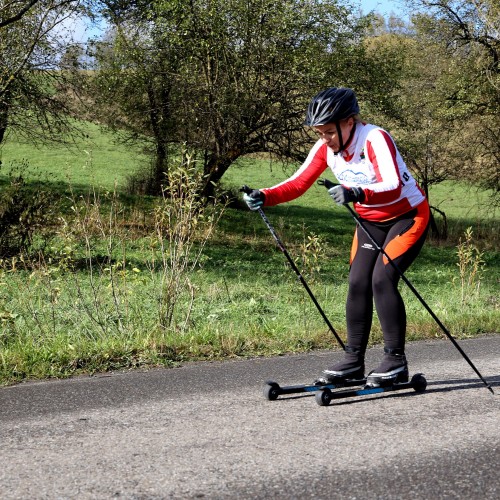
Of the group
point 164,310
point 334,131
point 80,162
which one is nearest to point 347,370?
point 334,131

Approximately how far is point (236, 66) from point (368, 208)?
16.7 meters

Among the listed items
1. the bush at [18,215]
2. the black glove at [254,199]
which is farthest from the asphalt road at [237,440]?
the bush at [18,215]

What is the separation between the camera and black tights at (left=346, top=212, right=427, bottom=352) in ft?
17.7

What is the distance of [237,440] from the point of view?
425 centimetres

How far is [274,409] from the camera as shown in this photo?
4957 mm

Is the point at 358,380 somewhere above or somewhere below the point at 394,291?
below

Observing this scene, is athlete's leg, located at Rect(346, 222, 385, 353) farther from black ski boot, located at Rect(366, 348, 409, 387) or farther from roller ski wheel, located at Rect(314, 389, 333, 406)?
roller ski wheel, located at Rect(314, 389, 333, 406)

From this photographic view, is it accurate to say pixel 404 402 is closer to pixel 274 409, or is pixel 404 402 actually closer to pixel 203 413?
pixel 274 409

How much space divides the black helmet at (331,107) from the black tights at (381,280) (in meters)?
0.88

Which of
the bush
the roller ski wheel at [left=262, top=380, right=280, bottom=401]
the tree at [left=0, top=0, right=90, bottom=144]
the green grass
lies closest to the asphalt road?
the roller ski wheel at [left=262, top=380, right=280, bottom=401]

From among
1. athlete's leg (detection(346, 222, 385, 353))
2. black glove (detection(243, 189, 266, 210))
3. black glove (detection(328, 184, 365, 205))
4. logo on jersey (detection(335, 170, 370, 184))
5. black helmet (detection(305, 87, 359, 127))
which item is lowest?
athlete's leg (detection(346, 222, 385, 353))

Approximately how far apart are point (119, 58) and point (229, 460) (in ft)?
69.3

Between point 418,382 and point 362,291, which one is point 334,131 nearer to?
point 362,291

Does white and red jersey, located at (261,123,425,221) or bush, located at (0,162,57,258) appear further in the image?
bush, located at (0,162,57,258)
